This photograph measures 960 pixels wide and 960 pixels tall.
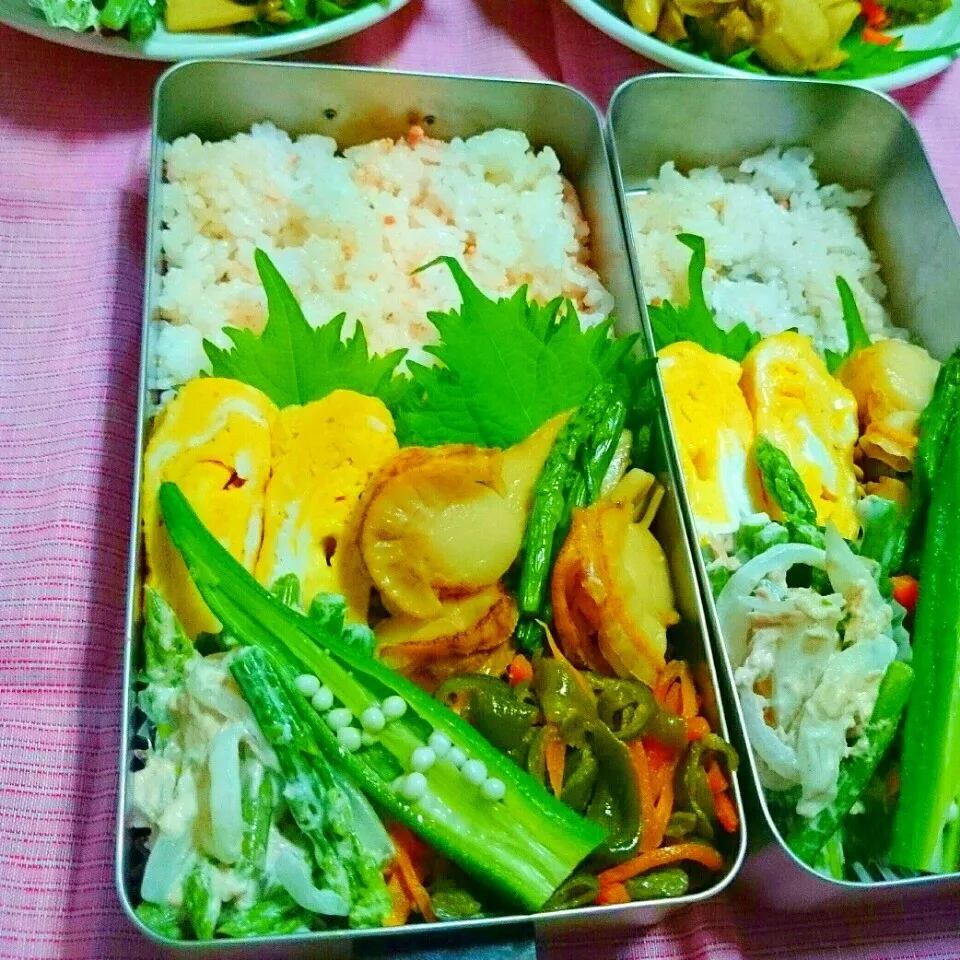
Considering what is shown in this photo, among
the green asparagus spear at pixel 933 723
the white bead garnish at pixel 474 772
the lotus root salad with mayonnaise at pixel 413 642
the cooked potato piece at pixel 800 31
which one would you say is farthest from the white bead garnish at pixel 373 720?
the cooked potato piece at pixel 800 31

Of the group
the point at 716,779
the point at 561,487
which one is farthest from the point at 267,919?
the point at 561,487

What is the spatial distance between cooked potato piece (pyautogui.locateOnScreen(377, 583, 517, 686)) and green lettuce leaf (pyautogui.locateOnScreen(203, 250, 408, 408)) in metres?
0.41

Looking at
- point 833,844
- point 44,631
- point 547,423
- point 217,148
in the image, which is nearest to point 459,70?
point 217,148

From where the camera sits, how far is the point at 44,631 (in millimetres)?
1386

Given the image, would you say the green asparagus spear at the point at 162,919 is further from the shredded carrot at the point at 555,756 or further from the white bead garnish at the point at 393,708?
the shredded carrot at the point at 555,756

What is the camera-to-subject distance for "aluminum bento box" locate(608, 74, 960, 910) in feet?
6.09

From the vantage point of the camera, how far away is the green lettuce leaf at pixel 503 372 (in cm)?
150

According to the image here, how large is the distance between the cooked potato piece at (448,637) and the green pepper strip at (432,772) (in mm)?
92

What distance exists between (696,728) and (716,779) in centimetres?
7

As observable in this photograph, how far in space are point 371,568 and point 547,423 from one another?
1.24 feet

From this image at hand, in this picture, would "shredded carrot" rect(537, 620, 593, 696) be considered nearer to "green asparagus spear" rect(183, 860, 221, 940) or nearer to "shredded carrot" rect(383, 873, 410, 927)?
"shredded carrot" rect(383, 873, 410, 927)

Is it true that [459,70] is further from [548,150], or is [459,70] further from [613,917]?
[613,917]

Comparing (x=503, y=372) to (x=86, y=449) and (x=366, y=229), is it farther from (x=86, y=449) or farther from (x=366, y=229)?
(x=86, y=449)

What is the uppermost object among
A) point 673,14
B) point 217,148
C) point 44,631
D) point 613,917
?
point 673,14
